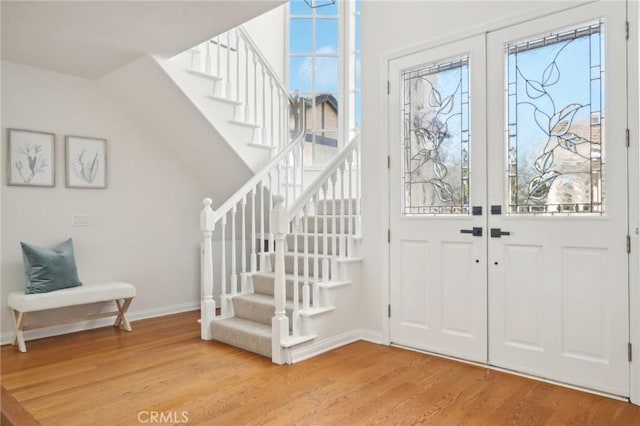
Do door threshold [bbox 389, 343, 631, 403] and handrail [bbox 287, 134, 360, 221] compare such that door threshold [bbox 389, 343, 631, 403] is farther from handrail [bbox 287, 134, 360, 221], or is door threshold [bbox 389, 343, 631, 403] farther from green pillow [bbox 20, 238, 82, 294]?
green pillow [bbox 20, 238, 82, 294]

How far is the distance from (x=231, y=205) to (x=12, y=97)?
2.07 m

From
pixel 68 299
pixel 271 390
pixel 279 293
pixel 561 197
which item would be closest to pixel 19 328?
pixel 68 299

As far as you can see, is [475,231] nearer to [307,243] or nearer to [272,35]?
[307,243]

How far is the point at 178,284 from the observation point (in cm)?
481

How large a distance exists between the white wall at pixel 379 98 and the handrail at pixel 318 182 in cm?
18

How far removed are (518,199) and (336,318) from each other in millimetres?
1647

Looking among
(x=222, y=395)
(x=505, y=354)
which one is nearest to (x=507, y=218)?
(x=505, y=354)

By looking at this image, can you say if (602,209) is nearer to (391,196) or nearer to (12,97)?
(391,196)

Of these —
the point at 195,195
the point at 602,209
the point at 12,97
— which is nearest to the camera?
the point at 602,209

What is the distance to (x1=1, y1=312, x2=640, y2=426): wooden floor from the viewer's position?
2270mm

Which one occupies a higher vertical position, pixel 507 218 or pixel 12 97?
pixel 12 97

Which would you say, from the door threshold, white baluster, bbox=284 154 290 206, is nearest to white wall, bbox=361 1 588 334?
the door threshold

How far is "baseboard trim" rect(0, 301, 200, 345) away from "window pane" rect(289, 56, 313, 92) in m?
3.09

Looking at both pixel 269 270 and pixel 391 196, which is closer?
pixel 391 196
